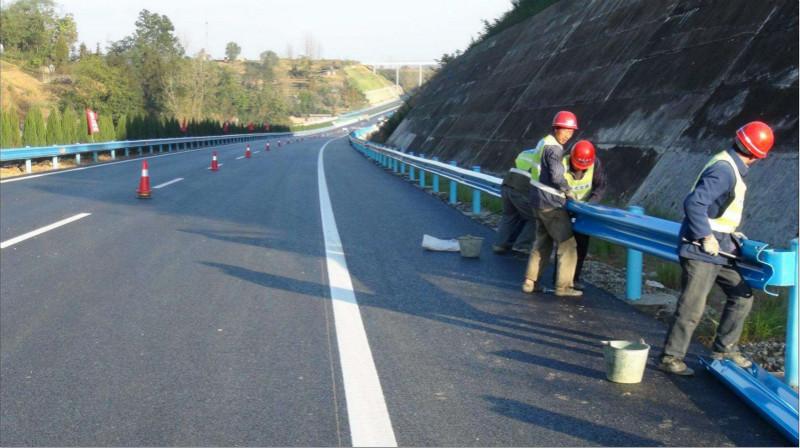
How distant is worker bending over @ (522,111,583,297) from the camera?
805cm

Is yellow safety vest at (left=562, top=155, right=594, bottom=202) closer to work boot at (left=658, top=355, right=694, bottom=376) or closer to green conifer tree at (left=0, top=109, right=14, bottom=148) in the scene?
work boot at (left=658, top=355, right=694, bottom=376)

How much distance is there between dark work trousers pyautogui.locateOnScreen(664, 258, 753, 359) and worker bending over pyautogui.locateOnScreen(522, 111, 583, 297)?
250cm

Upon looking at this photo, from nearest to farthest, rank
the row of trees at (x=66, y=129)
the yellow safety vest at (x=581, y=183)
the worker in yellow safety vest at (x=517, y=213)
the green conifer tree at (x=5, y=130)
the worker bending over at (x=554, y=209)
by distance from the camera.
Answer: the worker bending over at (x=554, y=209) → the yellow safety vest at (x=581, y=183) → the worker in yellow safety vest at (x=517, y=213) → the green conifer tree at (x=5, y=130) → the row of trees at (x=66, y=129)

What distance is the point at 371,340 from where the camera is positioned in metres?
6.20

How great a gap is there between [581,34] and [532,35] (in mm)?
6417

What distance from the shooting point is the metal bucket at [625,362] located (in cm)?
511

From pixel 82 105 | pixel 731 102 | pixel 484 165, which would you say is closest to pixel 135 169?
pixel 484 165

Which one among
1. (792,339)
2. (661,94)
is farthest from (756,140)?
(661,94)

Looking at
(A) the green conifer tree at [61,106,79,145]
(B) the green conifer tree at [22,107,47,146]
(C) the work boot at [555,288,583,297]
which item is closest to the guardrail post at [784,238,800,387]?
(C) the work boot at [555,288,583,297]

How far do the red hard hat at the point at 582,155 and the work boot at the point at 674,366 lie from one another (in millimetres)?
3155

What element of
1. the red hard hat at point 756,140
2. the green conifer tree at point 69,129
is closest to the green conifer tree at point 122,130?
the green conifer tree at point 69,129

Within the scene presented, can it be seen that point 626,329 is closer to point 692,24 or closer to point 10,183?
point 692,24

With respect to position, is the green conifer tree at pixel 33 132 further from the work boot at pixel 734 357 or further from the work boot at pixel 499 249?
the work boot at pixel 734 357

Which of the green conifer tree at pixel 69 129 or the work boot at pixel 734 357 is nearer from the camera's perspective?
the work boot at pixel 734 357
